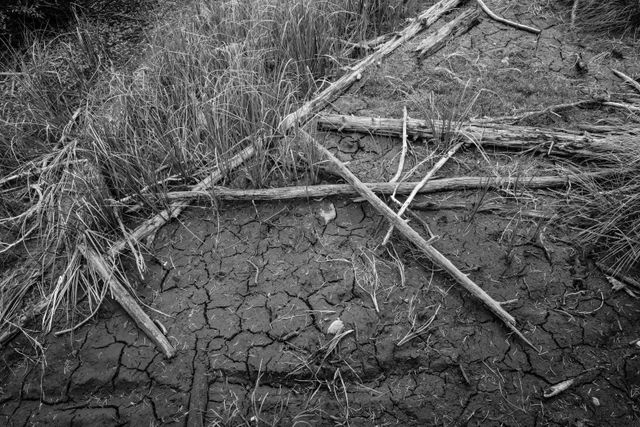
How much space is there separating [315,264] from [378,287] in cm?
37

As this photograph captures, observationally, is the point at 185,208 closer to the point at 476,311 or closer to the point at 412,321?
the point at 412,321


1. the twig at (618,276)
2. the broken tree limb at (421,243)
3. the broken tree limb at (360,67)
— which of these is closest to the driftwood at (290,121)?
the broken tree limb at (360,67)

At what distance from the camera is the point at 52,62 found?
349cm

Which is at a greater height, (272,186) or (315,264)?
(272,186)

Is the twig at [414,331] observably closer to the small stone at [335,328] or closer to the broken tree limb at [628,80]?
A: the small stone at [335,328]

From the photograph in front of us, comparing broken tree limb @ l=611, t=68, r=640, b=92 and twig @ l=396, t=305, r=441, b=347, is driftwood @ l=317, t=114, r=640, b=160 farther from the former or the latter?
twig @ l=396, t=305, r=441, b=347

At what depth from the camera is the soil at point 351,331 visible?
1.98 metres

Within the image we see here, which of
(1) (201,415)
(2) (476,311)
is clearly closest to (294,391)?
(1) (201,415)

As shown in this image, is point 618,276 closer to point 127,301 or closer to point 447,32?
point 447,32

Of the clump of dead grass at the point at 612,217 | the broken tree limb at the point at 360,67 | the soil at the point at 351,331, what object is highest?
the broken tree limb at the point at 360,67

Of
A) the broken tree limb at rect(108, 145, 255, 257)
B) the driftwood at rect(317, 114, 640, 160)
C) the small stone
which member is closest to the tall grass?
the broken tree limb at rect(108, 145, 255, 257)

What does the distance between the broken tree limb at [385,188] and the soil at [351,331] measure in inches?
2.6

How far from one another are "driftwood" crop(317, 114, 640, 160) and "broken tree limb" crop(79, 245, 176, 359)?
1599 millimetres

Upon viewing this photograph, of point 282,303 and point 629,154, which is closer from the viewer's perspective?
point 282,303
